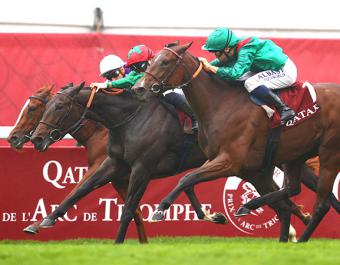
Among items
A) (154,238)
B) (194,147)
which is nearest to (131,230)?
(154,238)

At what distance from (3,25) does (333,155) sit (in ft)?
17.9

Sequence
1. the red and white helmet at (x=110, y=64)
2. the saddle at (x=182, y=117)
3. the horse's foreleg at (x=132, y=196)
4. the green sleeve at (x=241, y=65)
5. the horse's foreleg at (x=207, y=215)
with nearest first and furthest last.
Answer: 1. the green sleeve at (x=241, y=65)
2. the horse's foreleg at (x=132, y=196)
3. the horse's foreleg at (x=207, y=215)
4. the saddle at (x=182, y=117)
5. the red and white helmet at (x=110, y=64)

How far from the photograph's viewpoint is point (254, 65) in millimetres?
10867

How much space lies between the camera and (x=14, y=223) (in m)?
13.4

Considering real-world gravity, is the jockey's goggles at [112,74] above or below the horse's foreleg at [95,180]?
above

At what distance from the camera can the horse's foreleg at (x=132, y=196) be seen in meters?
11.0

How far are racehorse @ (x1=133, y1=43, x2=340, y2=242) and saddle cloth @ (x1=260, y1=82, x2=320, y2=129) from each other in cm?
6

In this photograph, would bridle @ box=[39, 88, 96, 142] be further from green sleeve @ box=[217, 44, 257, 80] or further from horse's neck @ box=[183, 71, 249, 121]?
green sleeve @ box=[217, 44, 257, 80]

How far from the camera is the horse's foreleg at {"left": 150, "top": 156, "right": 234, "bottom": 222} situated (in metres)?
10.1

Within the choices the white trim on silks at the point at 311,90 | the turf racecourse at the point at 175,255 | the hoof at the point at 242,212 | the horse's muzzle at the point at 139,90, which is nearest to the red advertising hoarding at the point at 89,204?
the hoof at the point at 242,212

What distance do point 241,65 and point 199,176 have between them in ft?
3.57

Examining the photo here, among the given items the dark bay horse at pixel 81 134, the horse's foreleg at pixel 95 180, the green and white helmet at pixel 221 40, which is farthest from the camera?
the dark bay horse at pixel 81 134

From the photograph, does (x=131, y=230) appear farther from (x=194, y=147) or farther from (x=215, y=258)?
(x=215, y=258)

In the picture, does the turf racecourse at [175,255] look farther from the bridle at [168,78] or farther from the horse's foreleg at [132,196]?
the bridle at [168,78]
